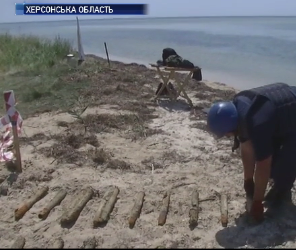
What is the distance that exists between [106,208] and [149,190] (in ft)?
2.49

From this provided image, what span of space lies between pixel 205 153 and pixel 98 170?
1.62 meters

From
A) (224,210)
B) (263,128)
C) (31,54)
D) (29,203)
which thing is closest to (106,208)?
(29,203)

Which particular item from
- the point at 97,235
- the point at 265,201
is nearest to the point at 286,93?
the point at 265,201

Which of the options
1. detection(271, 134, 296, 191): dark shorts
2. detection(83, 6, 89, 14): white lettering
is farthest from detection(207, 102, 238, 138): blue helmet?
detection(83, 6, 89, 14): white lettering

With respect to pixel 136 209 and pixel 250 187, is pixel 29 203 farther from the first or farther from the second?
pixel 250 187

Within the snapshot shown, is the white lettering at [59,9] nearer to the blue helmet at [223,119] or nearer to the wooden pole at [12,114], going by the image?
the wooden pole at [12,114]

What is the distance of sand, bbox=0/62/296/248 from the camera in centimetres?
427

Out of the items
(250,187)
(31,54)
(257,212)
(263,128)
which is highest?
(263,128)

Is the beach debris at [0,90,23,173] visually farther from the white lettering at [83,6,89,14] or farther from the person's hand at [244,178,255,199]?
the white lettering at [83,6,89,14]

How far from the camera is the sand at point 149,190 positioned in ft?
14.0

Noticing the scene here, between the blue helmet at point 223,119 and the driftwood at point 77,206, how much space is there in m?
1.63

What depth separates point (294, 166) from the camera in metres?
4.55

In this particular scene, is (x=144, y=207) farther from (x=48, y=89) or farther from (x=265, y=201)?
(x=48, y=89)

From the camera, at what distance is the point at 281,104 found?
4203 millimetres
